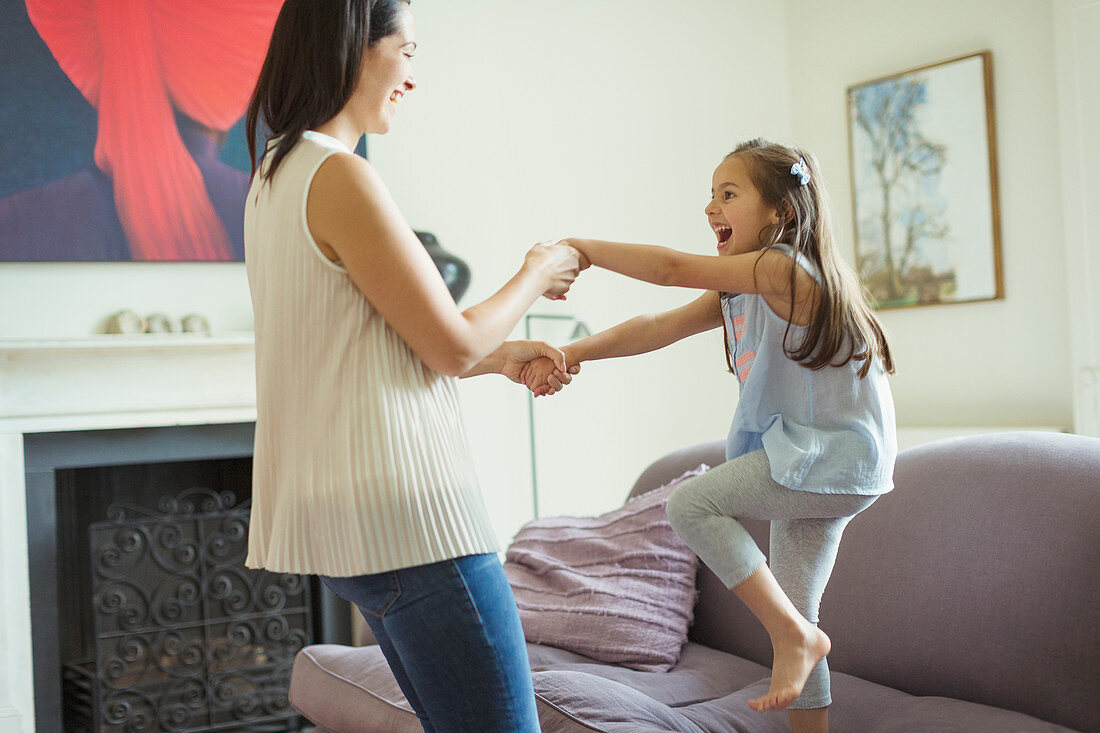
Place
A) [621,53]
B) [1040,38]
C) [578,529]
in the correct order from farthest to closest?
[621,53], [1040,38], [578,529]

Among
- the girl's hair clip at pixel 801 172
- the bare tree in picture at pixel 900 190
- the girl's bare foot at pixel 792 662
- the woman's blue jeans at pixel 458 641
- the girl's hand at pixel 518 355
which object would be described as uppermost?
the bare tree in picture at pixel 900 190

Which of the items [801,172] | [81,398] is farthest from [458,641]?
[81,398]

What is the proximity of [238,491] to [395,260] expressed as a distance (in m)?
2.67

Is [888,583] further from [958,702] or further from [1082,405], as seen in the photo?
[1082,405]

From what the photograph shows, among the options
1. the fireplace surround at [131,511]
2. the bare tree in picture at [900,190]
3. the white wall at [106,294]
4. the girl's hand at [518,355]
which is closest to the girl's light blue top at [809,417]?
the girl's hand at [518,355]

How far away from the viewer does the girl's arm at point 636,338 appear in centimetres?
171

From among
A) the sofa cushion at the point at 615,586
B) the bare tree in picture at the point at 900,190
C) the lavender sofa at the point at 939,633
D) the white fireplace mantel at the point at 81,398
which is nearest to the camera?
the lavender sofa at the point at 939,633

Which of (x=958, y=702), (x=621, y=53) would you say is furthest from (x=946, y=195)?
(x=958, y=702)

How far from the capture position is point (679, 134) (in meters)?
4.28

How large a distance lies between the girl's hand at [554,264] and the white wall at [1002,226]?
2.88 metres

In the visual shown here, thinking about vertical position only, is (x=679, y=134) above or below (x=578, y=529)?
above

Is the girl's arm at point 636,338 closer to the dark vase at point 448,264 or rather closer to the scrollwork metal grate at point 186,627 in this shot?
the dark vase at point 448,264

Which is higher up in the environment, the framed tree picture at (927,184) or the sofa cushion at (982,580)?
the framed tree picture at (927,184)

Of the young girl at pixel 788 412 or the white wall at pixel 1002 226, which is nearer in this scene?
the young girl at pixel 788 412
